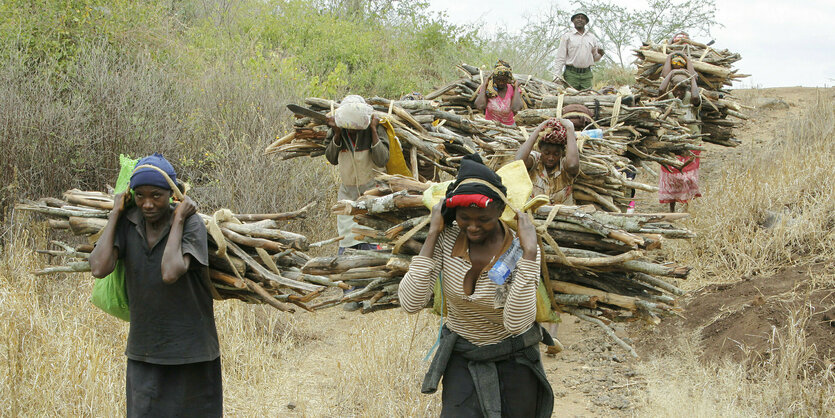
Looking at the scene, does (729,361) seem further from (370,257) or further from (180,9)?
(180,9)

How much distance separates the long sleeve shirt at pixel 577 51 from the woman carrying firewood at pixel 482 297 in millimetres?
8321

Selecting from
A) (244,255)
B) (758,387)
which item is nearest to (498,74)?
(758,387)

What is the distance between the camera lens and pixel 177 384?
3.24 m

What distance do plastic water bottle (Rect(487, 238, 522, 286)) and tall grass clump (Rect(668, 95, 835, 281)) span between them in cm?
427

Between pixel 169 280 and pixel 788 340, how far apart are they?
3.84 m

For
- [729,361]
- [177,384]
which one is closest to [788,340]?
[729,361]

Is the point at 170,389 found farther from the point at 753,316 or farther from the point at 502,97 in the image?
the point at 502,97

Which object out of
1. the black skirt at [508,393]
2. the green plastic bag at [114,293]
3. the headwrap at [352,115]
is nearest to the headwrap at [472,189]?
the black skirt at [508,393]

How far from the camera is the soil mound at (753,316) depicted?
16.6ft

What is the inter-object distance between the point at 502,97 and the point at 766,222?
305 cm

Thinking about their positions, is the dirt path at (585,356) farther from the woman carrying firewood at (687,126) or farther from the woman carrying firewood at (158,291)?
the woman carrying firewood at (687,126)

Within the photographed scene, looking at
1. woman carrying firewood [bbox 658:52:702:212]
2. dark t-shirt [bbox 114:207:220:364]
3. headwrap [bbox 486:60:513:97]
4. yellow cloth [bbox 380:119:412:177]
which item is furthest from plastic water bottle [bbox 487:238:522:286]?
woman carrying firewood [bbox 658:52:702:212]

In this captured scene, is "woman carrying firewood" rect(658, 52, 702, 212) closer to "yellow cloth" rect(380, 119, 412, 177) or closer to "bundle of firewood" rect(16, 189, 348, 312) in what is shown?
"yellow cloth" rect(380, 119, 412, 177)

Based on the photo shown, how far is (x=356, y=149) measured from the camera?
5.96 meters
